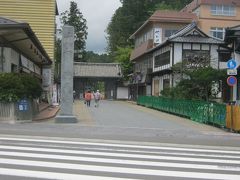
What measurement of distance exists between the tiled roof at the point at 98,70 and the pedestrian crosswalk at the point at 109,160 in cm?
6420

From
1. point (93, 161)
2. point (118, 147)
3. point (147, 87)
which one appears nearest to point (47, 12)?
point (147, 87)

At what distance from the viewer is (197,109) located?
27.0 m

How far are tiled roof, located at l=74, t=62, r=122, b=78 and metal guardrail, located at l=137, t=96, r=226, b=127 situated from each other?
4126cm

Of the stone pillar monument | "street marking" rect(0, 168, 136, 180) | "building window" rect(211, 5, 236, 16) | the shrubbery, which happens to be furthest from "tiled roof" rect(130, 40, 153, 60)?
"street marking" rect(0, 168, 136, 180)

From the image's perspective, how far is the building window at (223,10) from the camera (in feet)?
213

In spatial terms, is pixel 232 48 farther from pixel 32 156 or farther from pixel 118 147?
pixel 32 156

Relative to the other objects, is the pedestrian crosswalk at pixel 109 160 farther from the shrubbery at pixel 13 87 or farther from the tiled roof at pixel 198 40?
the tiled roof at pixel 198 40

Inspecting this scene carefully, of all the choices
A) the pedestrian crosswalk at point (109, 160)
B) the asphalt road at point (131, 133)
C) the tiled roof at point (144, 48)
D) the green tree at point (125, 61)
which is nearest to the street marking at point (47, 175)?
the pedestrian crosswalk at point (109, 160)

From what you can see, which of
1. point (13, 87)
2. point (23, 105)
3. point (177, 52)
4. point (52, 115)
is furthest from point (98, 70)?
point (13, 87)

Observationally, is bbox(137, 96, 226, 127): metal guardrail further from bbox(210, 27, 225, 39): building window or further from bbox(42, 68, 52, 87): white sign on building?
bbox(210, 27, 225, 39): building window

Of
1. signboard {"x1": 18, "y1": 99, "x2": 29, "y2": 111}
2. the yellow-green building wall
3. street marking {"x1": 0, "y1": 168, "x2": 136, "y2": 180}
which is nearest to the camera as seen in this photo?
street marking {"x1": 0, "y1": 168, "x2": 136, "y2": 180}

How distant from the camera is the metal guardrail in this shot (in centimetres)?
2305

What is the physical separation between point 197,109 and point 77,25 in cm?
7482

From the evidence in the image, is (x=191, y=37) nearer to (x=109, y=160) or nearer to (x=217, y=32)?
(x=217, y=32)
